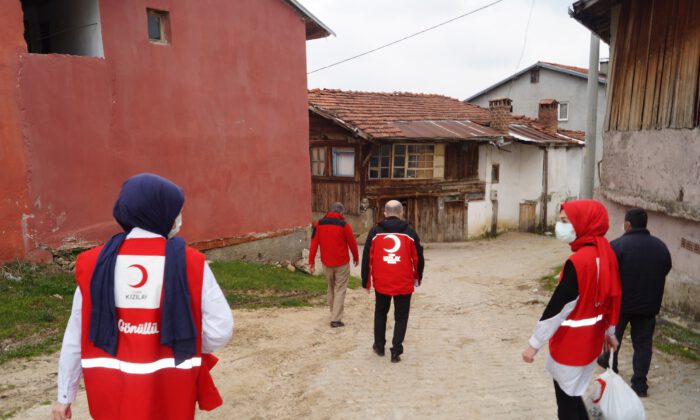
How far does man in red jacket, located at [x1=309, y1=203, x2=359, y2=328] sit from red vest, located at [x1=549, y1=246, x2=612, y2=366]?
3.97 meters

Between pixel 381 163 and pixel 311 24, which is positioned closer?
pixel 311 24

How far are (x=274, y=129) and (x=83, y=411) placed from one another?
8.68m

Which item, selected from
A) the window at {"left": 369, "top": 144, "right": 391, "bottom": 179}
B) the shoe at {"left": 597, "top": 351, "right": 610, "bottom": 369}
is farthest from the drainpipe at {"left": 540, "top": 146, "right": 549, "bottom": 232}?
the shoe at {"left": 597, "top": 351, "right": 610, "bottom": 369}

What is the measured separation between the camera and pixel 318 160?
19844 millimetres

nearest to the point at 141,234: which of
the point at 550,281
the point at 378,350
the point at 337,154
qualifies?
the point at 378,350

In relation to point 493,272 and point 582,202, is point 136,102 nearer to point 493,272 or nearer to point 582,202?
point 582,202

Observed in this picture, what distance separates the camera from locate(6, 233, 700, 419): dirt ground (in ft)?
15.3

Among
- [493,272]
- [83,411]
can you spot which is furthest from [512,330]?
[493,272]

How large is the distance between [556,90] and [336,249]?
80.6 ft

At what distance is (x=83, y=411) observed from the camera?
4445mm

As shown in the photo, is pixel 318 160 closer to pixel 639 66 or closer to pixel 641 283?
pixel 639 66

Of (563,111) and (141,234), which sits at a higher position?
(563,111)

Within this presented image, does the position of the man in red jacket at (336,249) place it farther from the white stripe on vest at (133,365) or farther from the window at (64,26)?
the window at (64,26)

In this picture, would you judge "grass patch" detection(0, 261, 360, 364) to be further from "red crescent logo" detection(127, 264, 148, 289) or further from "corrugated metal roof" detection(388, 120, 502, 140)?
"corrugated metal roof" detection(388, 120, 502, 140)
